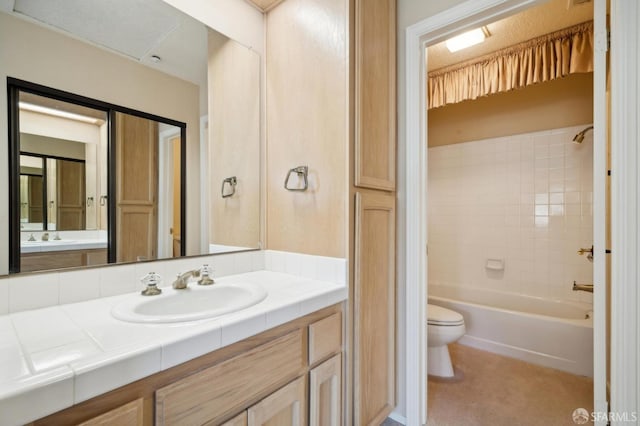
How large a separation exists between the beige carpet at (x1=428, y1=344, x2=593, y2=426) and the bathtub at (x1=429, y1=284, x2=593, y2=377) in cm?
9

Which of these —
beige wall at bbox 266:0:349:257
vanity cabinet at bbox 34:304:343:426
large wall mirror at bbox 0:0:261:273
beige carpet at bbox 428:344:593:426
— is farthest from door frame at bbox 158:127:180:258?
beige carpet at bbox 428:344:593:426

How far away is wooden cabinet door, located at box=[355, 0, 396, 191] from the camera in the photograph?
1301 mm

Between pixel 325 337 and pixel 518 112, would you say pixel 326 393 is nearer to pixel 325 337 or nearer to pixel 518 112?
pixel 325 337

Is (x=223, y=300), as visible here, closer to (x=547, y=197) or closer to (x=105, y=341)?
(x=105, y=341)

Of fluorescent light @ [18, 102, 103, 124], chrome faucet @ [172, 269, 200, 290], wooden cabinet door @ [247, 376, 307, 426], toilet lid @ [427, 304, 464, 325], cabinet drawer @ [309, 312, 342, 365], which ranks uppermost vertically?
fluorescent light @ [18, 102, 103, 124]

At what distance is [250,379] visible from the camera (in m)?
0.84

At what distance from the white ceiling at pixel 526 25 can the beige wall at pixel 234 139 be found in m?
1.44

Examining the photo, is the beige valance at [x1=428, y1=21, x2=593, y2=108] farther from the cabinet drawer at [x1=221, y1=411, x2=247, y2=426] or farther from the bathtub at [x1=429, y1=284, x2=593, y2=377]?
the cabinet drawer at [x1=221, y1=411, x2=247, y2=426]

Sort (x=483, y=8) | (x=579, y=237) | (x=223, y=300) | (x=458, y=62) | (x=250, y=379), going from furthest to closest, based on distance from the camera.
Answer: (x=458, y=62), (x=579, y=237), (x=483, y=8), (x=223, y=300), (x=250, y=379)

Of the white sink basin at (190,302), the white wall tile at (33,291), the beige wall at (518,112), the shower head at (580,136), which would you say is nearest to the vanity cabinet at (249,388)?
the white sink basin at (190,302)

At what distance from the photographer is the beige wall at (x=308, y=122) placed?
4.20 ft

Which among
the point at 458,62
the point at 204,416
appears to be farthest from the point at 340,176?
the point at 458,62

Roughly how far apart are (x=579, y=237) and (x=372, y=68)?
94.5 inches

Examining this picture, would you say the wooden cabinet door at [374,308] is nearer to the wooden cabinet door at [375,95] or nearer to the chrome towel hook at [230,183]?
the wooden cabinet door at [375,95]
